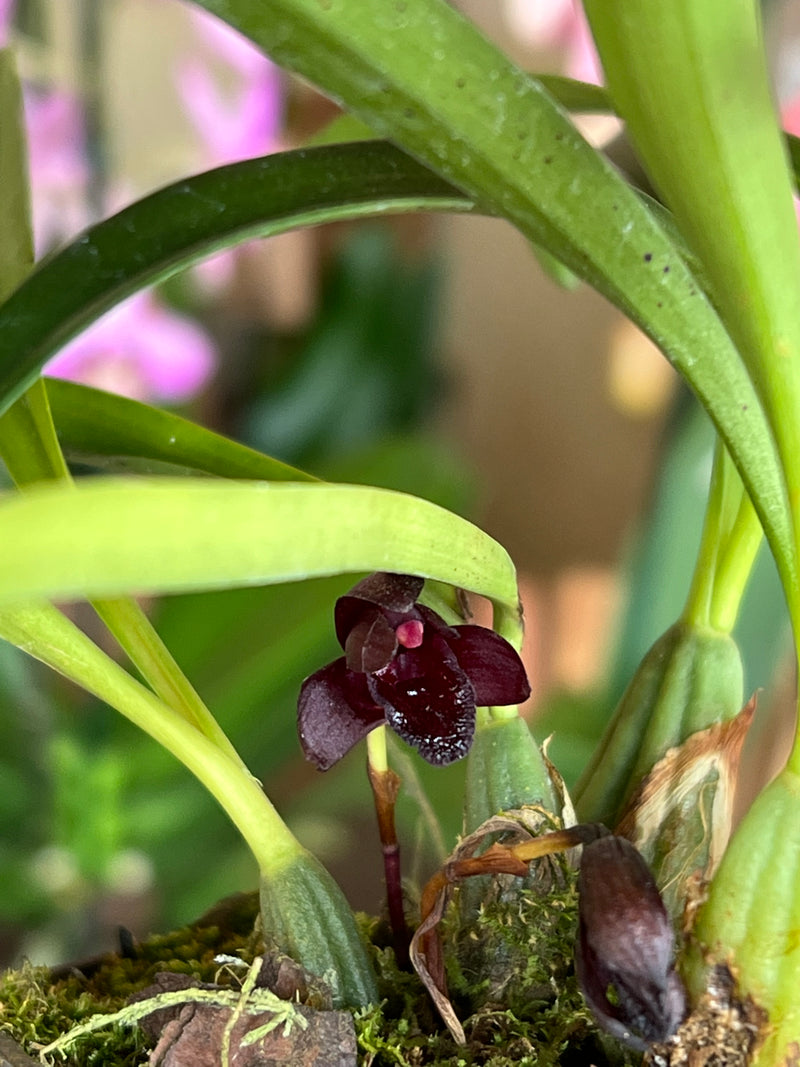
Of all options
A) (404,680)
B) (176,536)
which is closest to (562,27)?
(404,680)

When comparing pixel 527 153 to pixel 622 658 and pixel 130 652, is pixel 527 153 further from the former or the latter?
pixel 622 658

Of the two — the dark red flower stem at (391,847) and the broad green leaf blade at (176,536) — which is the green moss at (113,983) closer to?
the dark red flower stem at (391,847)

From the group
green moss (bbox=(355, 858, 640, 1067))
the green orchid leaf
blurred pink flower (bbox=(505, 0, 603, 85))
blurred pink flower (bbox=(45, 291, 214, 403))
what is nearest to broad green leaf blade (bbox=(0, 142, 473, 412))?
the green orchid leaf

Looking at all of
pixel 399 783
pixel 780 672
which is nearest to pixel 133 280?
pixel 399 783

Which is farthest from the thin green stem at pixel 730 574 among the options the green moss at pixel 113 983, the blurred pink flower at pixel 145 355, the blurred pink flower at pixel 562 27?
the blurred pink flower at pixel 562 27

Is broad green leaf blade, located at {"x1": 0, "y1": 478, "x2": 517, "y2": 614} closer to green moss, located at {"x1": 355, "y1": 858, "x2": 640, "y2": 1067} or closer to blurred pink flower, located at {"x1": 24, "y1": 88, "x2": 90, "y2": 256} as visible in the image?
green moss, located at {"x1": 355, "y1": 858, "x2": 640, "y2": 1067}

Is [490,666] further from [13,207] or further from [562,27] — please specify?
[562,27]
